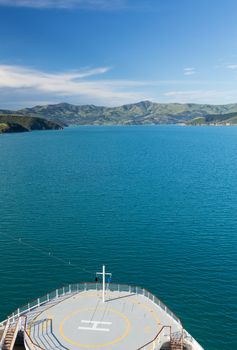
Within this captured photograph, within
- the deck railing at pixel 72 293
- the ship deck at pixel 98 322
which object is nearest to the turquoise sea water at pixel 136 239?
the deck railing at pixel 72 293

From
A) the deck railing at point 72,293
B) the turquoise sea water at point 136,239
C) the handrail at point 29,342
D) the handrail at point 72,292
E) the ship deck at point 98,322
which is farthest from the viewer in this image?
the turquoise sea water at point 136,239

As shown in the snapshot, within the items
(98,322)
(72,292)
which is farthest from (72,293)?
(98,322)

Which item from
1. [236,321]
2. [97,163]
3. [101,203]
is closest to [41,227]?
[101,203]

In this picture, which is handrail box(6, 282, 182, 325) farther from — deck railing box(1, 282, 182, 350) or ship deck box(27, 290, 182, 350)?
ship deck box(27, 290, 182, 350)

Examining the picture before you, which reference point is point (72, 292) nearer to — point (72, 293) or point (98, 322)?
point (72, 293)

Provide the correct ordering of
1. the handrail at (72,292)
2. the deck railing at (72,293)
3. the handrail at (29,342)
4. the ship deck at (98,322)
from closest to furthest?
1. the handrail at (29,342)
2. the ship deck at (98,322)
3. the deck railing at (72,293)
4. the handrail at (72,292)

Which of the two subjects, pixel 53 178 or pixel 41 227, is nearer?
pixel 41 227

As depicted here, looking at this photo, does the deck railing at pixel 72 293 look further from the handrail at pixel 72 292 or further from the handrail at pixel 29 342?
the handrail at pixel 29 342

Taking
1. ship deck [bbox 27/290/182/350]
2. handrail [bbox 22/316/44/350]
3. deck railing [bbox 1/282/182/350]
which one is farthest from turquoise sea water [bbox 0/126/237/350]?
handrail [bbox 22/316/44/350]

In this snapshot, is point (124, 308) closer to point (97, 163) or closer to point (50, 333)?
point (50, 333)
